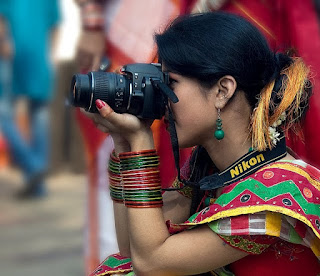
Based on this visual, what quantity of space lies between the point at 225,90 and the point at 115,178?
0.44m

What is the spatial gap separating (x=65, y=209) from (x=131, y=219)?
12.5ft

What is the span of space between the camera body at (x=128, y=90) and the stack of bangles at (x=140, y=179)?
107mm

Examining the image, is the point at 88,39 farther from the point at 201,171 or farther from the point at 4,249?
the point at 4,249

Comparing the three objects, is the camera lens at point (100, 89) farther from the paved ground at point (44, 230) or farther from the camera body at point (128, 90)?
the paved ground at point (44, 230)

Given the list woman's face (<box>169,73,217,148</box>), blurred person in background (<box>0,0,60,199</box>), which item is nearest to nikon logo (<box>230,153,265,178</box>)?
woman's face (<box>169,73,217,148</box>)

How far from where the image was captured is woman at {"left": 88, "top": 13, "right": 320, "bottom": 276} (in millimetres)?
1913

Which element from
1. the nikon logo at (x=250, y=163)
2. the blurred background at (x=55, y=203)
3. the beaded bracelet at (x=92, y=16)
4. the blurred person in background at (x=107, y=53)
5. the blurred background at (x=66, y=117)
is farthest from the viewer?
the blurred background at (x=55, y=203)

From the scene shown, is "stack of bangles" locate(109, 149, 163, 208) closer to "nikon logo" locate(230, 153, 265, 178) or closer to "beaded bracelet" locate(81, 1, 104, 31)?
"nikon logo" locate(230, 153, 265, 178)

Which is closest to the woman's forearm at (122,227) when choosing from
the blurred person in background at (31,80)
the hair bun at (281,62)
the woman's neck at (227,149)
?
the woman's neck at (227,149)

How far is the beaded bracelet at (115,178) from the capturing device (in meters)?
2.21

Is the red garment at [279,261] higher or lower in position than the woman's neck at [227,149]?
lower

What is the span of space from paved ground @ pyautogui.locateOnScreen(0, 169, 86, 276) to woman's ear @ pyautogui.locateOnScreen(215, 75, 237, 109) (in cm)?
246

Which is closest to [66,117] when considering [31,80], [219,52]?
[31,80]

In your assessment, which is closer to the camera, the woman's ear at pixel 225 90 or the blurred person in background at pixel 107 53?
the woman's ear at pixel 225 90
